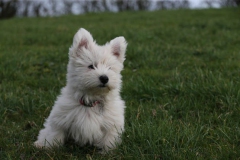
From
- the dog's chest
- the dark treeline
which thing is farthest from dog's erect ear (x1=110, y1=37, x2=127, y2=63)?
the dark treeline

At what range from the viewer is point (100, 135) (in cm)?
371

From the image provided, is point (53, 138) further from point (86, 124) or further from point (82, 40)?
point (82, 40)

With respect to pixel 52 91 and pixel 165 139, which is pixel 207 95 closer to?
pixel 165 139

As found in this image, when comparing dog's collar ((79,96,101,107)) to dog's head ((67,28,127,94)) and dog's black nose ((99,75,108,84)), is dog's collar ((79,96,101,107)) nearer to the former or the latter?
dog's head ((67,28,127,94))

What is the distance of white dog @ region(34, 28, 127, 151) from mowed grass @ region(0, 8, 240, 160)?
15 centimetres

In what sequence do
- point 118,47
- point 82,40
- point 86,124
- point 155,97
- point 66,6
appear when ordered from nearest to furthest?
1. point 86,124
2. point 82,40
3. point 118,47
4. point 155,97
5. point 66,6

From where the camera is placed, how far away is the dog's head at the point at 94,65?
3547mm

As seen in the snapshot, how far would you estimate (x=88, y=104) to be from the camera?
377 cm

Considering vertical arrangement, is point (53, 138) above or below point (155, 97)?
above

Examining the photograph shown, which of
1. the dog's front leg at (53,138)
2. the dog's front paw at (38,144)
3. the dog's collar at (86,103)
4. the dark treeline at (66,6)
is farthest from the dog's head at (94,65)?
the dark treeline at (66,6)

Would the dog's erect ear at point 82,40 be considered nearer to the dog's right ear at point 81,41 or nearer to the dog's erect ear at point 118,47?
the dog's right ear at point 81,41

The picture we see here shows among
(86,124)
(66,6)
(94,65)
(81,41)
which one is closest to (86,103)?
(86,124)

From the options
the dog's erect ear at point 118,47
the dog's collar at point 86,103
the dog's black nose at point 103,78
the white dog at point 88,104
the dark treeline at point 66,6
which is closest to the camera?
the dog's black nose at point 103,78

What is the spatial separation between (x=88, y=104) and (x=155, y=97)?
1.63 m
